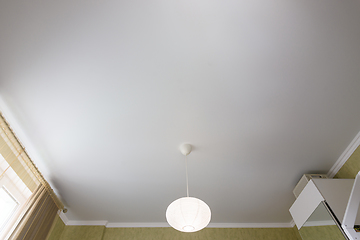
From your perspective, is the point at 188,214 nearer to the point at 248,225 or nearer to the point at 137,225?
the point at 137,225

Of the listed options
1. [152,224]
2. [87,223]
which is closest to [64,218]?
[87,223]

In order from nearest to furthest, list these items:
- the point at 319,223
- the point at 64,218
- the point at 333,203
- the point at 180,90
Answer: the point at 180,90 → the point at 333,203 → the point at 319,223 → the point at 64,218

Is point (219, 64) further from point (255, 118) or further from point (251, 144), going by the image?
point (251, 144)

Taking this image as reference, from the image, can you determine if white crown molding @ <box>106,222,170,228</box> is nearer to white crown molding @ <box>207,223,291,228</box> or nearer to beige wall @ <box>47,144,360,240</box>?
beige wall @ <box>47,144,360,240</box>

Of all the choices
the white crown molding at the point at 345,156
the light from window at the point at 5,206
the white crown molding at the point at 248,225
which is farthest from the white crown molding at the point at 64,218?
the white crown molding at the point at 345,156

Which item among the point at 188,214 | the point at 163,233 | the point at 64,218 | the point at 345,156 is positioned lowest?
the point at 188,214

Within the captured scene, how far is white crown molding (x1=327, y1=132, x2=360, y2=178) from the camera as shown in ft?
7.82

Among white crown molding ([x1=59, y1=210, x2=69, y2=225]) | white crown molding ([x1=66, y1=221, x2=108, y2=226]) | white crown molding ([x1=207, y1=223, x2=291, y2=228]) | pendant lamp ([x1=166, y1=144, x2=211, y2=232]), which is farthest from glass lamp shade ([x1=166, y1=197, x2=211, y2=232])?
white crown molding ([x1=59, y1=210, x2=69, y2=225])

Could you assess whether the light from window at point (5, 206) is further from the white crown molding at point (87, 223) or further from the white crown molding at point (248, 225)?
the white crown molding at point (248, 225)

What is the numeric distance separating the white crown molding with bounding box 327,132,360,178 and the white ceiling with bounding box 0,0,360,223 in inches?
1.9

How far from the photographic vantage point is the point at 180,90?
6.42ft

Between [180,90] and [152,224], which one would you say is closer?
[180,90]

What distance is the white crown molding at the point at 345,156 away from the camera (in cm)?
238

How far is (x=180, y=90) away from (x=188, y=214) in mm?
1011
